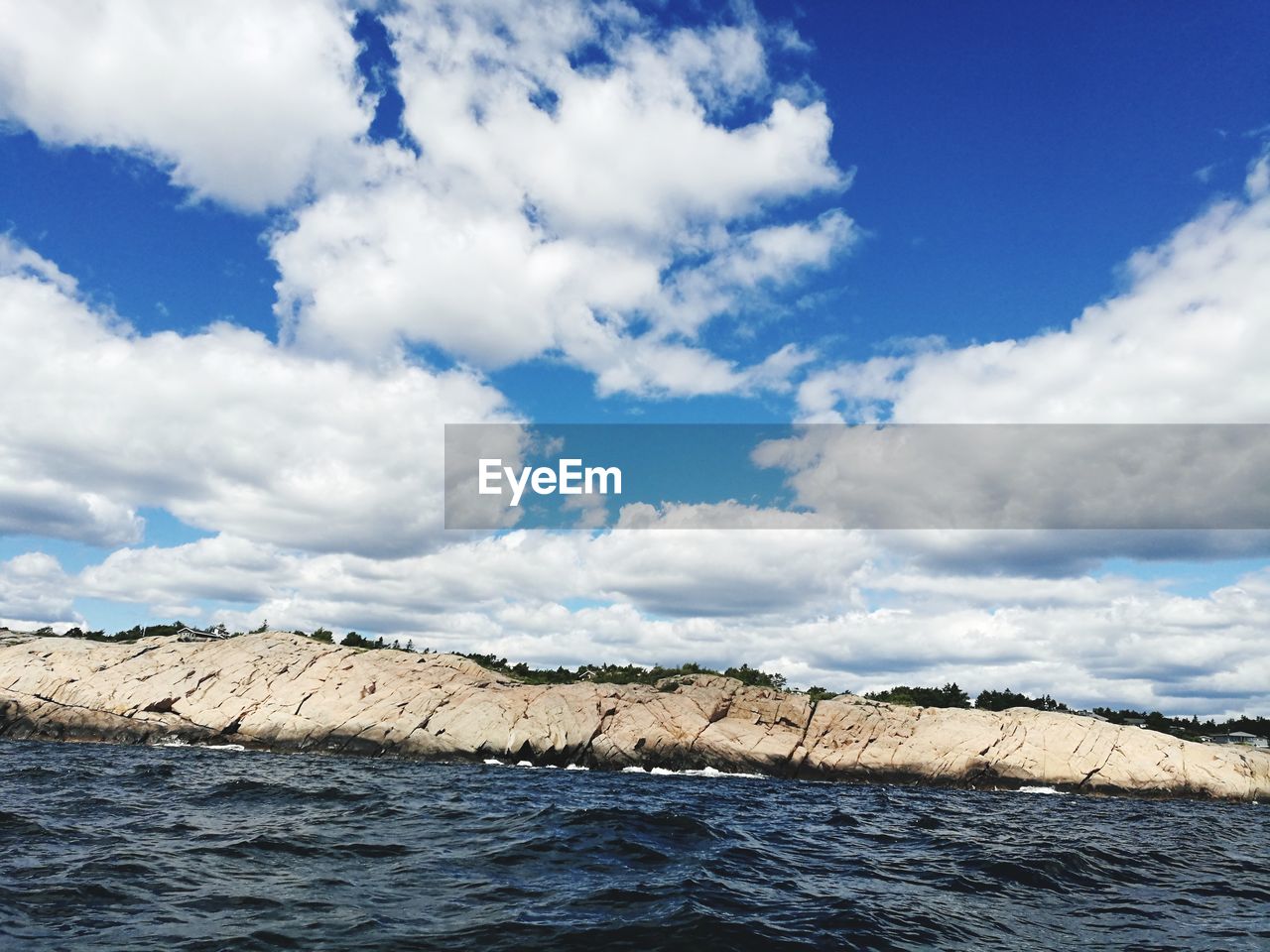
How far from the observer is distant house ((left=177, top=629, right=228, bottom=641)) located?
66.7m

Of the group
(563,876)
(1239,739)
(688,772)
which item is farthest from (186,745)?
(1239,739)

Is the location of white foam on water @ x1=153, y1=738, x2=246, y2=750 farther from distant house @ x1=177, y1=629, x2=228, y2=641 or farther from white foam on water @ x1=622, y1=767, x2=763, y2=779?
white foam on water @ x1=622, y1=767, x2=763, y2=779

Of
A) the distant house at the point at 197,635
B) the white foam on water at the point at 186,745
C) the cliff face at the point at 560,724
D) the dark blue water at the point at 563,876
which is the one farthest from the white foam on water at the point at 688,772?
the distant house at the point at 197,635

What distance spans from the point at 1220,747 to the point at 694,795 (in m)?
49.5

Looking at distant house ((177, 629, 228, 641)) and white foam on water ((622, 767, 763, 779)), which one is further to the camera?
distant house ((177, 629, 228, 641))

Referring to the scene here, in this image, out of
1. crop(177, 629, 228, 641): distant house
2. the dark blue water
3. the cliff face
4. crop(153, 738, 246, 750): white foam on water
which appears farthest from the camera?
crop(177, 629, 228, 641): distant house

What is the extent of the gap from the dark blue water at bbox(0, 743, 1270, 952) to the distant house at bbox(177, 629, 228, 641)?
148ft

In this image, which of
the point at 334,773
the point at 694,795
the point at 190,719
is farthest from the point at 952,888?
the point at 190,719

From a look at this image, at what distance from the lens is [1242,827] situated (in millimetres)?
29797

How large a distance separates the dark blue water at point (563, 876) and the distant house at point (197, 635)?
4498 cm

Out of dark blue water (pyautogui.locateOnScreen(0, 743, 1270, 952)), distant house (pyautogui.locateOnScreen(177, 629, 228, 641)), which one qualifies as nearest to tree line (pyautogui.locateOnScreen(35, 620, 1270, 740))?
distant house (pyautogui.locateOnScreen(177, 629, 228, 641))

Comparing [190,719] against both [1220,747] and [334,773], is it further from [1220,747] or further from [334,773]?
[1220,747]

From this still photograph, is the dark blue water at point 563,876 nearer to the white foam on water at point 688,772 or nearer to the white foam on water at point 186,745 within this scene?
the white foam on water at point 186,745

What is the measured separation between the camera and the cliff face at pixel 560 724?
52062 millimetres
